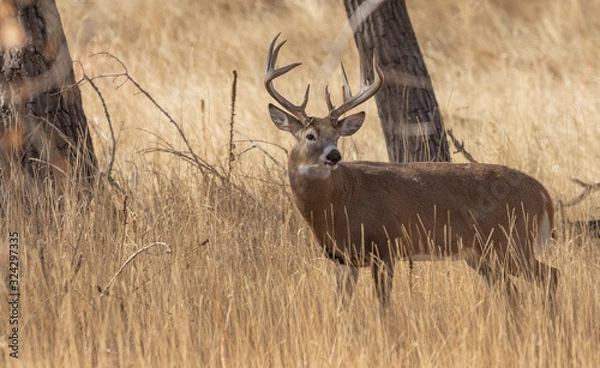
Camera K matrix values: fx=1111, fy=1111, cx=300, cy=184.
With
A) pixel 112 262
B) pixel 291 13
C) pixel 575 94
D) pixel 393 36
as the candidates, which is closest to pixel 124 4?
pixel 291 13

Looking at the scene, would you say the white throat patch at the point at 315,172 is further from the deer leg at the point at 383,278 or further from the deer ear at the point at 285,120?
the deer leg at the point at 383,278

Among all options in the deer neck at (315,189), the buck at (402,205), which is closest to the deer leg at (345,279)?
the buck at (402,205)

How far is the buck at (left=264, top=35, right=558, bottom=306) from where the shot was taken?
6074 mm

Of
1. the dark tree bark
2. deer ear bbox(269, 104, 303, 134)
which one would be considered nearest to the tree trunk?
deer ear bbox(269, 104, 303, 134)

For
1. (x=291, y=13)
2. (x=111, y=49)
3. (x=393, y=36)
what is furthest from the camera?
(x=291, y=13)

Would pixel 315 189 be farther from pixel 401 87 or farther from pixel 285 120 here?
pixel 401 87

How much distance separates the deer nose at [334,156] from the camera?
593 centimetres

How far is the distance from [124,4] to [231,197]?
29.1ft

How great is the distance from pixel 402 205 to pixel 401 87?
1924mm

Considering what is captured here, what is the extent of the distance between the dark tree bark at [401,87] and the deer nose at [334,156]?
202cm

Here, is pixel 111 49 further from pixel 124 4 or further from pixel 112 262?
pixel 112 262

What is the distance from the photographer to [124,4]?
50.0 ft

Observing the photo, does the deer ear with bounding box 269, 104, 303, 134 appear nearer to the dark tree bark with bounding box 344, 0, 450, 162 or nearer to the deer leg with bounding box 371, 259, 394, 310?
the deer leg with bounding box 371, 259, 394, 310

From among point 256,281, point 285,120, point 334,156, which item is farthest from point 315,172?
point 256,281
